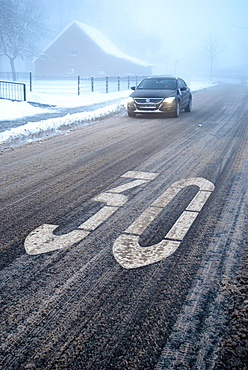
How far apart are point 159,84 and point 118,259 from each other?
1346cm

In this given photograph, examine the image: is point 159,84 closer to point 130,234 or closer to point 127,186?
point 127,186

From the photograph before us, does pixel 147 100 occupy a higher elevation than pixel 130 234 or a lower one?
higher

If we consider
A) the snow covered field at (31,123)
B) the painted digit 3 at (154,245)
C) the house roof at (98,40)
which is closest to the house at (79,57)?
the house roof at (98,40)

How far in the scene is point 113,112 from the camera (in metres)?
17.3

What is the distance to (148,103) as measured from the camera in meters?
14.6

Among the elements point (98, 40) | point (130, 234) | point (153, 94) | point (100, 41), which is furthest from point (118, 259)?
point (100, 41)

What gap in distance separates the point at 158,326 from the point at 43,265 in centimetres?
122

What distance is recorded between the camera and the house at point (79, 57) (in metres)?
62.8

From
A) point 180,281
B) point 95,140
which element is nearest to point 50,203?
point 180,281

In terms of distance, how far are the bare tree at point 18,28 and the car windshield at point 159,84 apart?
37.8m

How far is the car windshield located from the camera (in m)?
15.7

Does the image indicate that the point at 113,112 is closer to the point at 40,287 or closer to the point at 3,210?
the point at 3,210

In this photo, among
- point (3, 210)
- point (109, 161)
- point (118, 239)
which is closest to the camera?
point (118, 239)

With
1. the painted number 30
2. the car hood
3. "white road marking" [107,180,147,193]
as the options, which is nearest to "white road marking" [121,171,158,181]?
"white road marking" [107,180,147,193]
